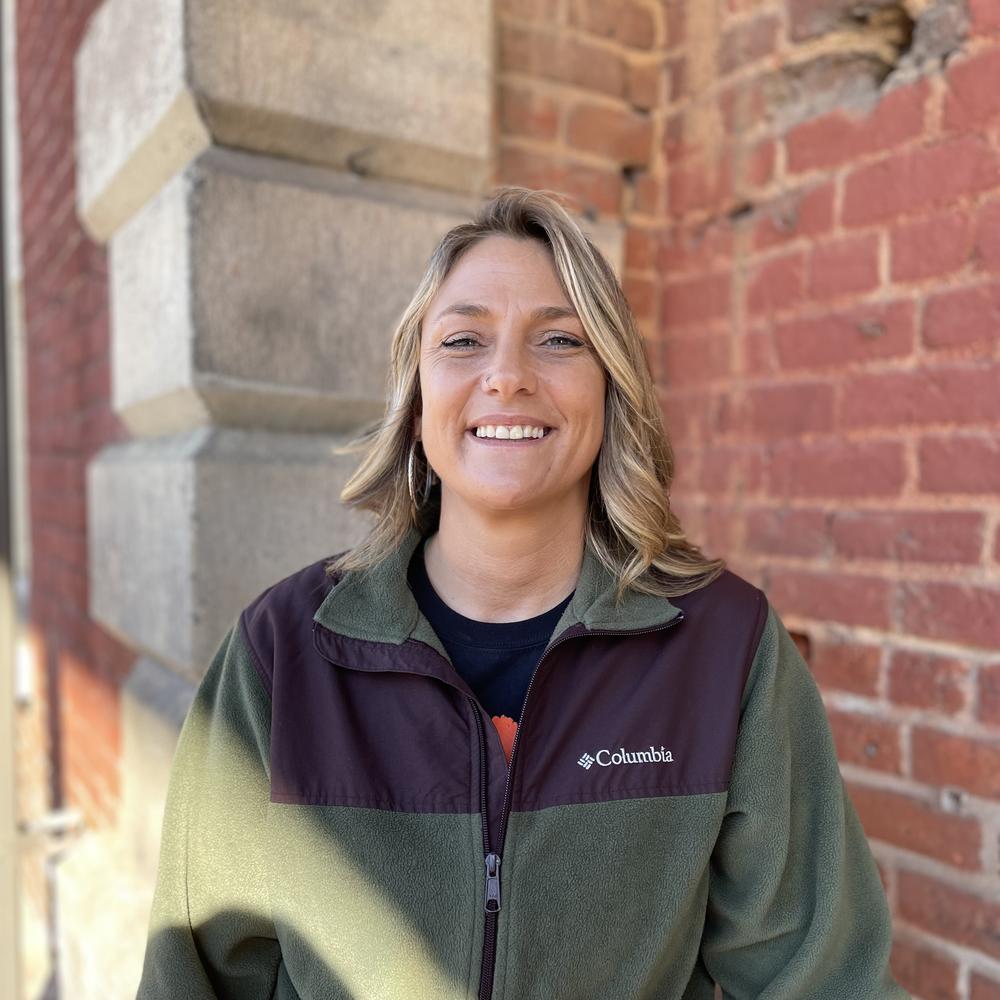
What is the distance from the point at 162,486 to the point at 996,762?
182cm

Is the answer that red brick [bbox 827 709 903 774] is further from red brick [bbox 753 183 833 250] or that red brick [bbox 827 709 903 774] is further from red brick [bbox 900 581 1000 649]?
red brick [bbox 753 183 833 250]

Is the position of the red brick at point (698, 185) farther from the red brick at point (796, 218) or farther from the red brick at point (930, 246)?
the red brick at point (930, 246)

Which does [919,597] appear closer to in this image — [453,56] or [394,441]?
[394,441]

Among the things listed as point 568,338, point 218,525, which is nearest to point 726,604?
point 568,338

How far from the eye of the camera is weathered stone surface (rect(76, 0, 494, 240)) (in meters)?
1.93

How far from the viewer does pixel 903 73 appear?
6.24 ft

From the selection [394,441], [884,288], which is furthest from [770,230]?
[394,441]

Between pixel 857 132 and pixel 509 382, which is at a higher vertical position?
pixel 857 132

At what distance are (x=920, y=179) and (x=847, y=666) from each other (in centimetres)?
101

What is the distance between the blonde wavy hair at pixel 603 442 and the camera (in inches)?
61.5

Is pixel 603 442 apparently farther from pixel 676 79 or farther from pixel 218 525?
pixel 676 79

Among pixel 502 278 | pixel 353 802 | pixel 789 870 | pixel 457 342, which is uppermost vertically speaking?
pixel 502 278

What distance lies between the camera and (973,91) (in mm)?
1761

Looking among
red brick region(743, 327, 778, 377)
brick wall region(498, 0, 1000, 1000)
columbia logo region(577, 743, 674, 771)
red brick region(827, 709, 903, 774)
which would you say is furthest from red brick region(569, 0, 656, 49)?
columbia logo region(577, 743, 674, 771)
